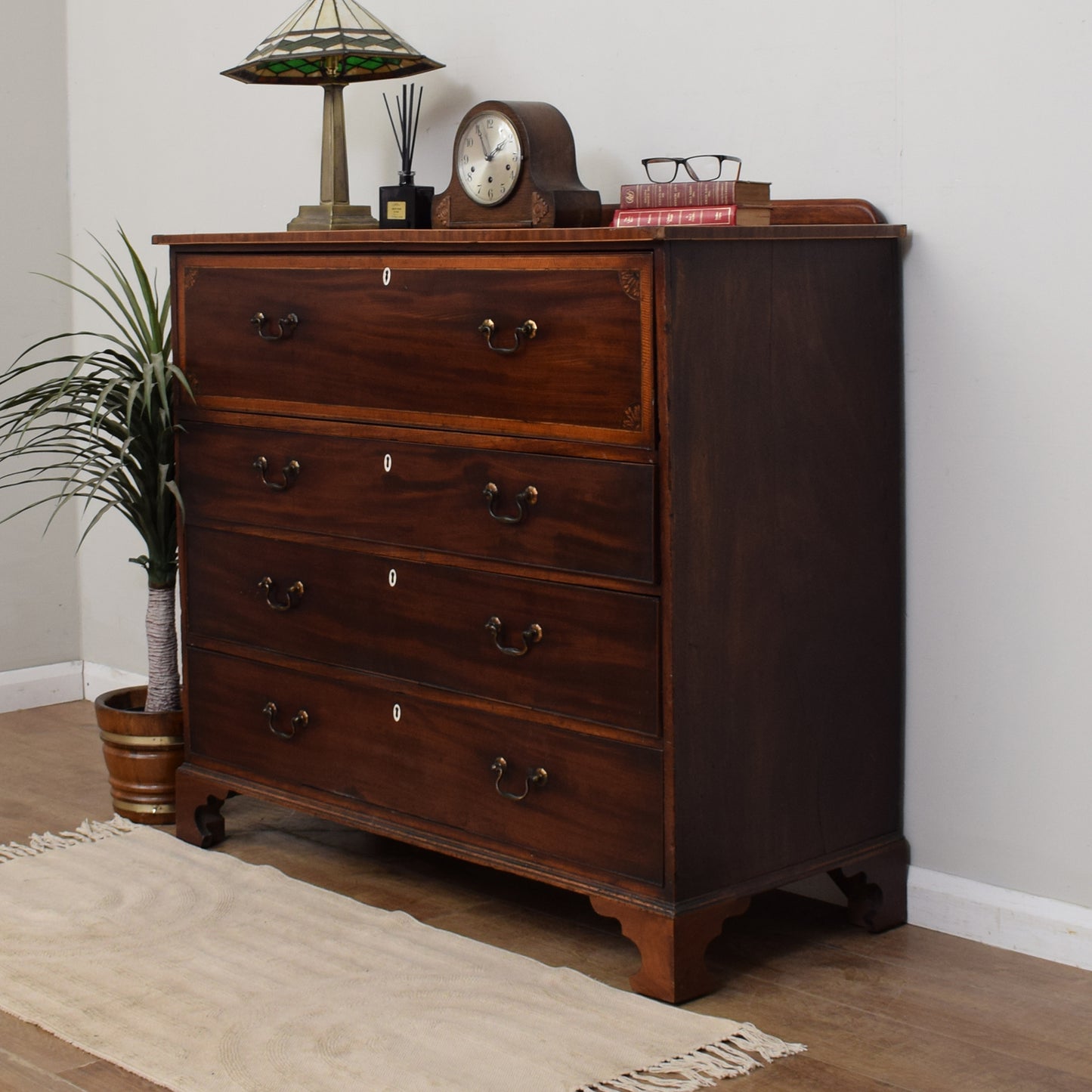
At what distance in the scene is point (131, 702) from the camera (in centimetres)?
314

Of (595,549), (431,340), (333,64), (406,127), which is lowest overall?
(595,549)

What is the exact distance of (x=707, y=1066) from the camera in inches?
76.2

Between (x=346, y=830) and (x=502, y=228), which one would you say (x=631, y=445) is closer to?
(x=502, y=228)

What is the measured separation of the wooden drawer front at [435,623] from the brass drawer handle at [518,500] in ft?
0.28

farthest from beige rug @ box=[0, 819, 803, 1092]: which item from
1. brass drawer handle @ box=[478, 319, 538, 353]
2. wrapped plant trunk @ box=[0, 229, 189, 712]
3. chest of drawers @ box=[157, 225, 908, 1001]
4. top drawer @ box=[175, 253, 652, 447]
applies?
brass drawer handle @ box=[478, 319, 538, 353]

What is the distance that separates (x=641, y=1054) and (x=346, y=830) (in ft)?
3.61

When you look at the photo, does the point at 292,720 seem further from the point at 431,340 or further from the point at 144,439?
the point at 431,340

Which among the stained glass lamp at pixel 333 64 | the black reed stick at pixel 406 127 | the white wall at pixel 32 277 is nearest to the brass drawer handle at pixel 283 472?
the stained glass lamp at pixel 333 64

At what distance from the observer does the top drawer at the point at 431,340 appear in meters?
2.08

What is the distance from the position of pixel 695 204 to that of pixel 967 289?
17.1 inches

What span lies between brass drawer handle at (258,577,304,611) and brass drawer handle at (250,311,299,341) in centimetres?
40

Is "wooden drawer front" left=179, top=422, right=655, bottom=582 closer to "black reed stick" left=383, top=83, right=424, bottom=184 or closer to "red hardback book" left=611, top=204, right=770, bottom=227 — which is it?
"red hardback book" left=611, top=204, right=770, bottom=227

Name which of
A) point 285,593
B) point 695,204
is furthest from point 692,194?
point 285,593

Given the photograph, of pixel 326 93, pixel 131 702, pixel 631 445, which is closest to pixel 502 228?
pixel 631 445
